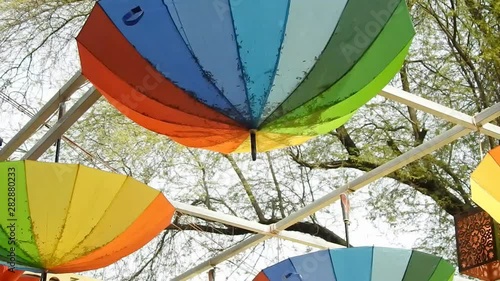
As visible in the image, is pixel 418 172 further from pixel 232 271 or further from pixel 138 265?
pixel 138 265

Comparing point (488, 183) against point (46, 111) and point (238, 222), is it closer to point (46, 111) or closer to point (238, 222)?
point (238, 222)

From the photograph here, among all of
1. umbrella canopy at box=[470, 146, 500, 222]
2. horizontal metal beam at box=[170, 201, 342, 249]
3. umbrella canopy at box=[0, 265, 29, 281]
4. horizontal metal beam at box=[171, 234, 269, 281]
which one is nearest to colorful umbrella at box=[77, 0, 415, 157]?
umbrella canopy at box=[470, 146, 500, 222]

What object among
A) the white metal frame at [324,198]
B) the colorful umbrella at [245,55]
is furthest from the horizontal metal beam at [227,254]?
the colorful umbrella at [245,55]

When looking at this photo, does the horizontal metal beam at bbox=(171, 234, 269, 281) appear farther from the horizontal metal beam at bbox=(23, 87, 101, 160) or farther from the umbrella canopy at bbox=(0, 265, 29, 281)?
the horizontal metal beam at bbox=(23, 87, 101, 160)

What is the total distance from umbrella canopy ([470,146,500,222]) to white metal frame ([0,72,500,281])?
0.27 meters

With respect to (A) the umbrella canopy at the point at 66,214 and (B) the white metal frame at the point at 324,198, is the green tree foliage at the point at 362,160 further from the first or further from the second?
(A) the umbrella canopy at the point at 66,214

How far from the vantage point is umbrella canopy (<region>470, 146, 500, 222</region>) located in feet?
16.5

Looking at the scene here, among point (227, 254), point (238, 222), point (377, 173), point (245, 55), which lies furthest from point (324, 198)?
point (245, 55)

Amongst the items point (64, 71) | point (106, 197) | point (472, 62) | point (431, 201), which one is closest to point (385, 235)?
point (431, 201)

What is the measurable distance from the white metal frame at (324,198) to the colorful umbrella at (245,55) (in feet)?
3.33

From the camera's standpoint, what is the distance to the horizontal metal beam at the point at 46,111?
4668 millimetres

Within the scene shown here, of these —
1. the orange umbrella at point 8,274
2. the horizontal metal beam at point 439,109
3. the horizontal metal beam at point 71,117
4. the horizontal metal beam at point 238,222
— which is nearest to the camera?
the horizontal metal beam at point 71,117

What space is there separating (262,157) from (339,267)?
468cm

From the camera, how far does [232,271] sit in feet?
30.4
